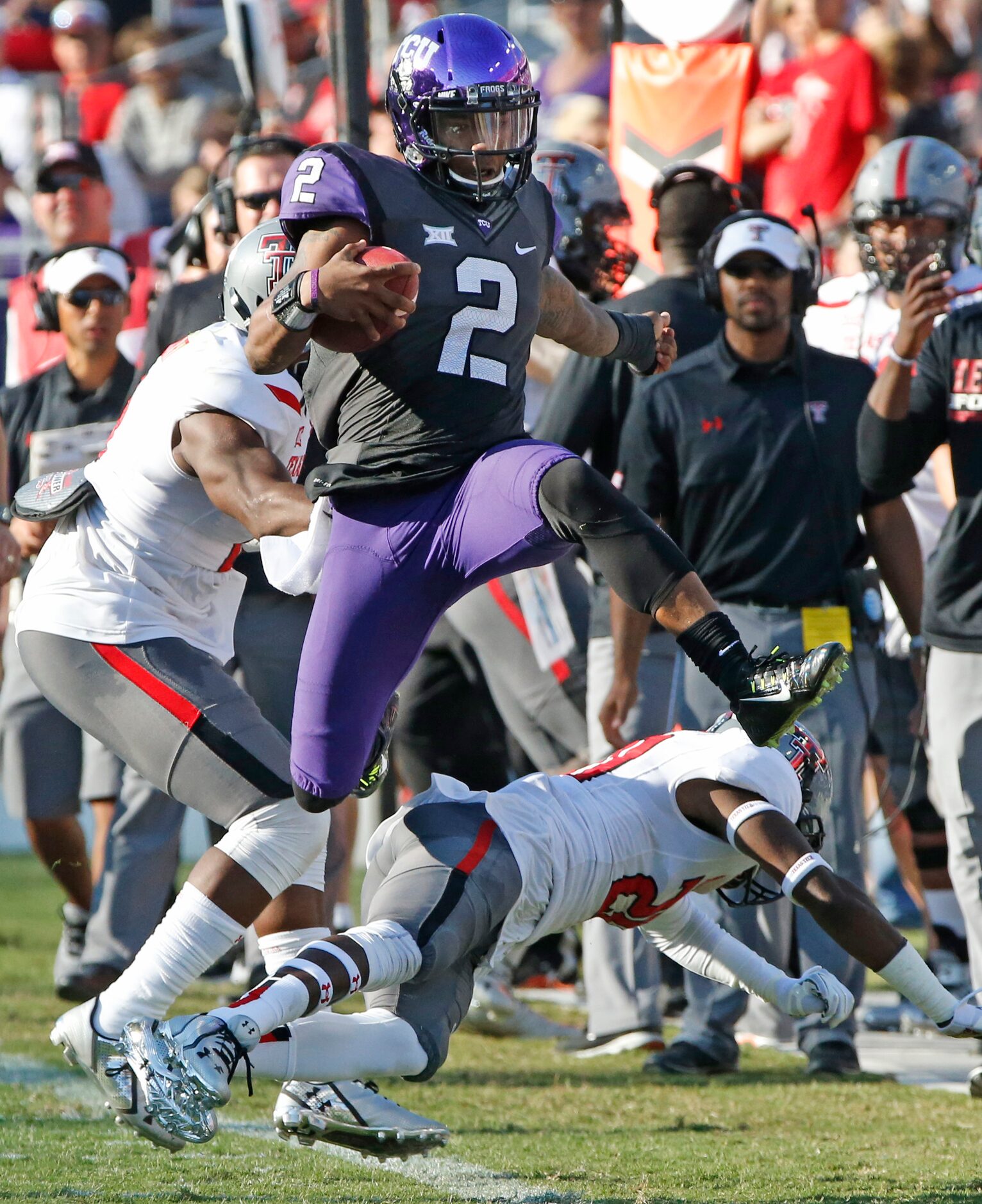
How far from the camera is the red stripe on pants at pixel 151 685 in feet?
12.0

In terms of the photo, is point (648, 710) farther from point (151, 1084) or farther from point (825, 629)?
point (151, 1084)

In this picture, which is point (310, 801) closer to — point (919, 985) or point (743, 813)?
point (743, 813)

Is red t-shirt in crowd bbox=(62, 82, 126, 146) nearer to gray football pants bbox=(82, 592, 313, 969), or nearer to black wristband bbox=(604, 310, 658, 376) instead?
gray football pants bbox=(82, 592, 313, 969)

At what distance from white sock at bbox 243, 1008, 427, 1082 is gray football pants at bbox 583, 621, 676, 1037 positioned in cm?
179

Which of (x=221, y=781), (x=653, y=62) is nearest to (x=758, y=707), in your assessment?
(x=221, y=781)

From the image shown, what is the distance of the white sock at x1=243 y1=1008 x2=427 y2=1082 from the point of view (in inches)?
126

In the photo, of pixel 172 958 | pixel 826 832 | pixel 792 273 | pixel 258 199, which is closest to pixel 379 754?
pixel 172 958

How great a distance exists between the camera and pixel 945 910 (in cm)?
603

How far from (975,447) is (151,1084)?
2687 millimetres

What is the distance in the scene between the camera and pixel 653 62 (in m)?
6.67

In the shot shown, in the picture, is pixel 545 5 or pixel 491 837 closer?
pixel 491 837

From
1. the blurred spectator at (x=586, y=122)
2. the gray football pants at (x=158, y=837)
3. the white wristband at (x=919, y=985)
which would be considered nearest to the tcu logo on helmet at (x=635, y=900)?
the white wristband at (x=919, y=985)

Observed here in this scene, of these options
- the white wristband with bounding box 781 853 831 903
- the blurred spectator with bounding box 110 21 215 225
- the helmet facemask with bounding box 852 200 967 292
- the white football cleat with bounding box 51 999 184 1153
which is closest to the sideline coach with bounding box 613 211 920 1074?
the helmet facemask with bounding box 852 200 967 292

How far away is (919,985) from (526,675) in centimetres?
217
